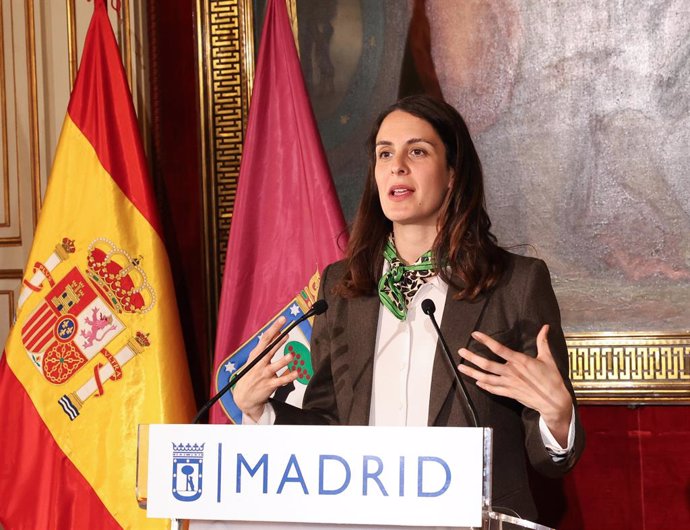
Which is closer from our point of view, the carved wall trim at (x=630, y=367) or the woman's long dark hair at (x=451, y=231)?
the woman's long dark hair at (x=451, y=231)

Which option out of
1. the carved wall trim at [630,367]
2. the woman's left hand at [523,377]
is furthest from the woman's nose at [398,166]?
the carved wall trim at [630,367]

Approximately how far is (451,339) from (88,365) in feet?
5.10

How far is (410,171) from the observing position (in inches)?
92.2

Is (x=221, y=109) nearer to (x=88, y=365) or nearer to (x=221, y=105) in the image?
(x=221, y=105)

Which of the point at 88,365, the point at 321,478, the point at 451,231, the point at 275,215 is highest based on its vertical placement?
the point at 275,215

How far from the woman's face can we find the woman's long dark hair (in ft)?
0.08

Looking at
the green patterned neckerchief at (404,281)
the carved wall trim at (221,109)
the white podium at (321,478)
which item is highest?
the carved wall trim at (221,109)

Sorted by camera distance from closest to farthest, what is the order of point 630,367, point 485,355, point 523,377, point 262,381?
1. point 523,377
2. point 262,381
3. point 485,355
4. point 630,367

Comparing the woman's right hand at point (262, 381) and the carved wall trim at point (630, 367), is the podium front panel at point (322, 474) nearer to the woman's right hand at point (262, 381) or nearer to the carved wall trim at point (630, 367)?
the woman's right hand at point (262, 381)

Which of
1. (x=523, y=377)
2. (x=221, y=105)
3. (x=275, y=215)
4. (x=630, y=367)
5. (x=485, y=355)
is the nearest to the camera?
(x=523, y=377)

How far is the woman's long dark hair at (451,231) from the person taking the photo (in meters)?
2.27

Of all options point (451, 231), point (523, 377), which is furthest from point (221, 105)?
point (523, 377)

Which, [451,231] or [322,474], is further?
[451,231]

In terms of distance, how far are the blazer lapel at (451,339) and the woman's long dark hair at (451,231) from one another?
3cm
